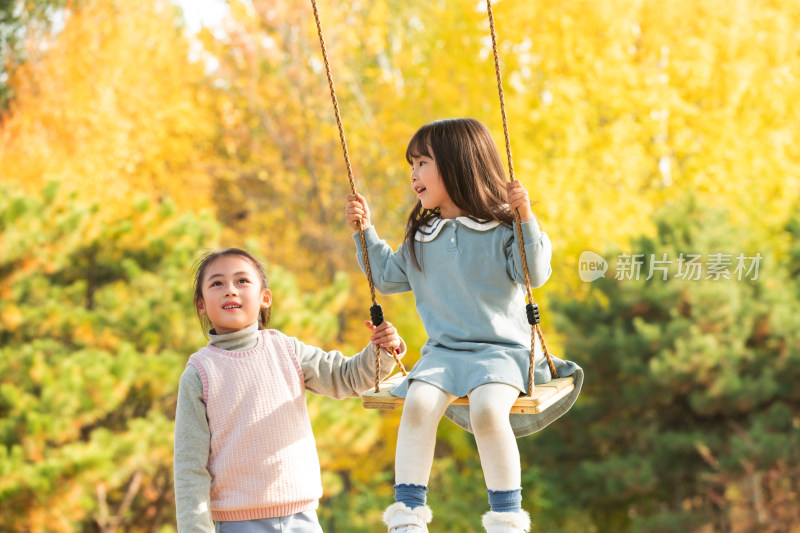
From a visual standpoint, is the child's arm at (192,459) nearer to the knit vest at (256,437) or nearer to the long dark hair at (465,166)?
the knit vest at (256,437)

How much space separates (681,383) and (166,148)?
8585 millimetres

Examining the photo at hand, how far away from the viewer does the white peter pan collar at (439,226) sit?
84.1 inches

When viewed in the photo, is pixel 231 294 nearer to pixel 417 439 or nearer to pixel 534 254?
pixel 417 439

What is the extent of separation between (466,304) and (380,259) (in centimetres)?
31


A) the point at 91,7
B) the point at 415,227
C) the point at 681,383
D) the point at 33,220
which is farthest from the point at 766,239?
the point at 91,7

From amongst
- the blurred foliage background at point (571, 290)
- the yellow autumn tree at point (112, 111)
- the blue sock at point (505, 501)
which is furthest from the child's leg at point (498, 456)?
the yellow autumn tree at point (112, 111)

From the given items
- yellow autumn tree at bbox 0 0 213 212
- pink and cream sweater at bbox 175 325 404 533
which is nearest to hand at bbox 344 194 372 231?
pink and cream sweater at bbox 175 325 404 533

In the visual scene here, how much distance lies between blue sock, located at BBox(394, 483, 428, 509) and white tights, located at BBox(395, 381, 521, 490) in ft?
0.04

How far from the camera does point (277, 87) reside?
13.7 m

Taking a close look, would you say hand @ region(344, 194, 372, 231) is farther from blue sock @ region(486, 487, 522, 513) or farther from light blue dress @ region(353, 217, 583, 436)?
blue sock @ region(486, 487, 522, 513)

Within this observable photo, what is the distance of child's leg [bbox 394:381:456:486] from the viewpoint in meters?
1.92

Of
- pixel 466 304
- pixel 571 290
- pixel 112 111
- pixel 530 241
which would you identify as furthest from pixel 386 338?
pixel 112 111

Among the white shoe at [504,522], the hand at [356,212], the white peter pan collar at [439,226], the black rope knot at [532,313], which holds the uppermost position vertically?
the hand at [356,212]

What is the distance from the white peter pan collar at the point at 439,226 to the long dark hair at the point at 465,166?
0.6 inches
